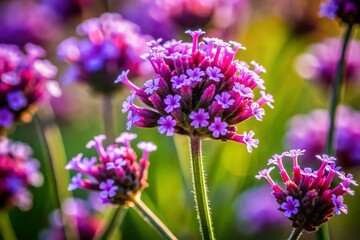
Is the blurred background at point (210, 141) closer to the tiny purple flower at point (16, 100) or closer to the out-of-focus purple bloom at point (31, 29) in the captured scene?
the out-of-focus purple bloom at point (31, 29)

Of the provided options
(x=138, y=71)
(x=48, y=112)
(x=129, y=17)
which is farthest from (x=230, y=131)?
(x=129, y=17)

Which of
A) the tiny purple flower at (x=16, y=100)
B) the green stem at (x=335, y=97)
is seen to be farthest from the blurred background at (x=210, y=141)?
the green stem at (x=335, y=97)

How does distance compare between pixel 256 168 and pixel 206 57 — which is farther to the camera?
pixel 256 168

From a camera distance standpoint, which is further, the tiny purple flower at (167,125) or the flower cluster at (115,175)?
the flower cluster at (115,175)

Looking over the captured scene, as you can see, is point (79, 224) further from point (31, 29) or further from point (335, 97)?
point (31, 29)

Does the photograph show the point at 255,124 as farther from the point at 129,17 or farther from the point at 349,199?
the point at 129,17

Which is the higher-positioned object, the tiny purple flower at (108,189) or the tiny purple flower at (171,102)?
the tiny purple flower at (171,102)
